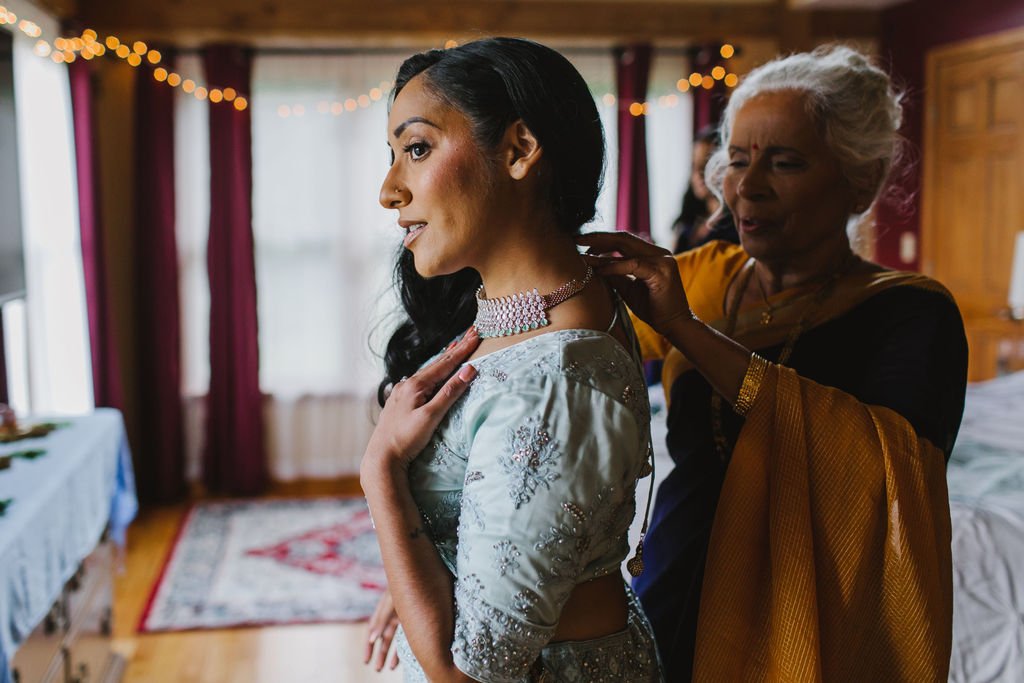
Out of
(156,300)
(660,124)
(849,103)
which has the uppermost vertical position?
(660,124)

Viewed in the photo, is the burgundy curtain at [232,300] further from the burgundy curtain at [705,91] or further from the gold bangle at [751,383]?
the gold bangle at [751,383]

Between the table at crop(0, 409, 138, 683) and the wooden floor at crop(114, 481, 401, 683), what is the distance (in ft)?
1.29

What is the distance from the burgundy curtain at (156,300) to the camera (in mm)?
4391

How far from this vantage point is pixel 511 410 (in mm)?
879

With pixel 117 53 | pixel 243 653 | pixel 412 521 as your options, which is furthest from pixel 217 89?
pixel 412 521

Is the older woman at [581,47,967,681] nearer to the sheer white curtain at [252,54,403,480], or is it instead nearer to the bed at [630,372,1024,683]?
the bed at [630,372,1024,683]

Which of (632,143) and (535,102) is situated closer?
(535,102)


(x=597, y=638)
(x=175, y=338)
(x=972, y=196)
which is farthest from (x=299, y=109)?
(x=597, y=638)

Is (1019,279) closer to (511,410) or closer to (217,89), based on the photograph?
(217,89)

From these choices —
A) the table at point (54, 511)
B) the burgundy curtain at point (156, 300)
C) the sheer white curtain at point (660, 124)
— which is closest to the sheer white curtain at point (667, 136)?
the sheer white curtain at point (660, 124)

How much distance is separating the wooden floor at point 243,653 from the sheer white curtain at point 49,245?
999 mm

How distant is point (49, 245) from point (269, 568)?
1655 mm

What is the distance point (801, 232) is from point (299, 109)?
3.71m

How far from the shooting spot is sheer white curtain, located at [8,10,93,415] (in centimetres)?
363
